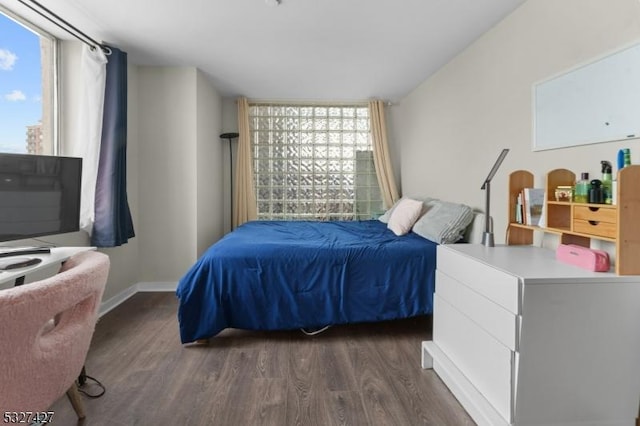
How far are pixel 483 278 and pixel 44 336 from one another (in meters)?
1.72

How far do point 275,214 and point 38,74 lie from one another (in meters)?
2.74

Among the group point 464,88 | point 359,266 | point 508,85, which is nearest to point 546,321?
point 359,266

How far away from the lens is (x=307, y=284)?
2271 millimetres

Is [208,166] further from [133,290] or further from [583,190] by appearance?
[583,190]

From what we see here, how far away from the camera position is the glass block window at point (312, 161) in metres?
4.41

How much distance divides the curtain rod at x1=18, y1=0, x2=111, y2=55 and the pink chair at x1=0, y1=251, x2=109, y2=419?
6.12 feet

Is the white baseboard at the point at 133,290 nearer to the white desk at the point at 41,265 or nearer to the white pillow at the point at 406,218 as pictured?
the white desk at the point at 41,265

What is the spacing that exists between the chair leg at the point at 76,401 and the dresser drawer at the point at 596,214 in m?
2.44

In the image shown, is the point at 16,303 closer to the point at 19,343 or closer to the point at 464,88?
the point at 19,343

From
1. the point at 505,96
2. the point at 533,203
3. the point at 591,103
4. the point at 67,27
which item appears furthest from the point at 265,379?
the point at 67,27

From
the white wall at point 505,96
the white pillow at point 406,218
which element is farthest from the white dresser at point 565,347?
the white pillow at point 406,218

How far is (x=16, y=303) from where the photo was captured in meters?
0.90

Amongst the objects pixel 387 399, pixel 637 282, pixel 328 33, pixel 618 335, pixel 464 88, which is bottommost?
pixel 387 399

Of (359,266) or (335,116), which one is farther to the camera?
(335,116)
